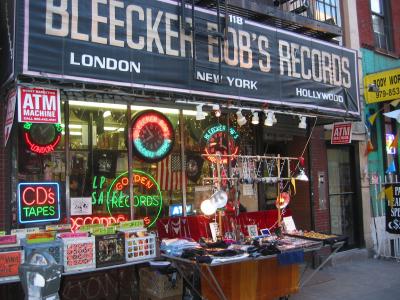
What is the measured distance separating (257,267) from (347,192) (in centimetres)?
533

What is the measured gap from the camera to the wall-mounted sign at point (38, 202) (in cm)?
620

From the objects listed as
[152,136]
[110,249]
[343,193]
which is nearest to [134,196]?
[152,136]

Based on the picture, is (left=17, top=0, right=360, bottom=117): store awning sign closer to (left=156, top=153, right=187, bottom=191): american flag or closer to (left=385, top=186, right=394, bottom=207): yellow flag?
(left=156, top=153, right=187, bottom=191): american flag

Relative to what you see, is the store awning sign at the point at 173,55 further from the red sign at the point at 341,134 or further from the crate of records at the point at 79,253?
the crate of records at the point at 79,253

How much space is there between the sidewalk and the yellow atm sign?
391cm

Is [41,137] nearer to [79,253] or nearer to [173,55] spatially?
[79,253]

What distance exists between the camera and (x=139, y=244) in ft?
20.4

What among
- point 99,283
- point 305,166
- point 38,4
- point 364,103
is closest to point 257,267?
point 99,283

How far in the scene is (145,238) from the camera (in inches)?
246

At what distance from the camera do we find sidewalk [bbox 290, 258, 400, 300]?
779 centimetres

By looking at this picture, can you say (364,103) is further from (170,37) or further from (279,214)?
(170,37)

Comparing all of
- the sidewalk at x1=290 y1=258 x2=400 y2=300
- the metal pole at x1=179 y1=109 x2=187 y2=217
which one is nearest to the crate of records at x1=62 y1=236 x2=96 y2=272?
the metal pole at x1=179 y1=109 x2=187 y2=217

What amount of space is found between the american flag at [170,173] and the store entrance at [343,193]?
445 centimetres

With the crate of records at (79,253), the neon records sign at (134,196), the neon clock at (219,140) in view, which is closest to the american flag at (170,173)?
the neon records sign at (134,196)
